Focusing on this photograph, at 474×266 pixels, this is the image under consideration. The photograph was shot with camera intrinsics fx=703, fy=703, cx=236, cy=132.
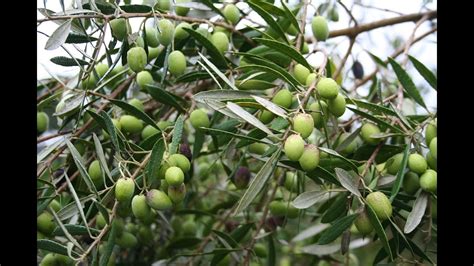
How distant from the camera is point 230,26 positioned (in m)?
1.11

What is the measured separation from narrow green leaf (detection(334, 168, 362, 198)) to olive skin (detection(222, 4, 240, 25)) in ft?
1.11

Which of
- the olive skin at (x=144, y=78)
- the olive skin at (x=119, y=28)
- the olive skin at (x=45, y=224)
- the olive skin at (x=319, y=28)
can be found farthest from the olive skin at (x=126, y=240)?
the olive skin at (x=319, y=28)

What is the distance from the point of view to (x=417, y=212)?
36.9 inches

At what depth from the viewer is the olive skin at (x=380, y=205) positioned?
0.89 meters

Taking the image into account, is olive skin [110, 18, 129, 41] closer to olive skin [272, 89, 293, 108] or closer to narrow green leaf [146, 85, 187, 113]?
narrow green leaf [146, 85, 187, 113]

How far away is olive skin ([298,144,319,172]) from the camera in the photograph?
0.83 meters

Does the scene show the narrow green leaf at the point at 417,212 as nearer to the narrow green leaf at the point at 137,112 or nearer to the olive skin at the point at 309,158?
the olive skin at the point at 309,158

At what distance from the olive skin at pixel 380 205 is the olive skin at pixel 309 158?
0.11 meters

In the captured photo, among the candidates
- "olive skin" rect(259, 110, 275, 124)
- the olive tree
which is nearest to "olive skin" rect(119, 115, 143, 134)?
the olive tree

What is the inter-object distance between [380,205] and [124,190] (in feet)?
1.05
